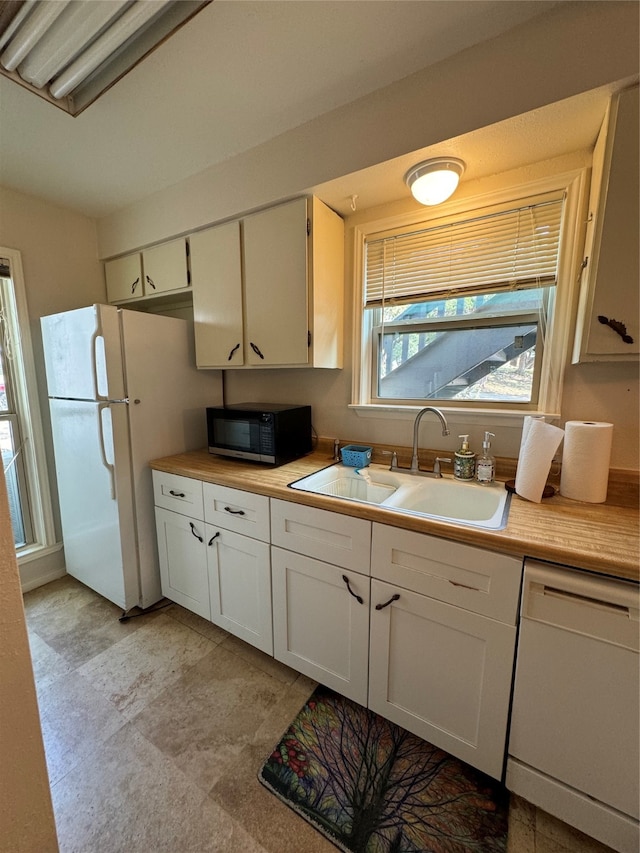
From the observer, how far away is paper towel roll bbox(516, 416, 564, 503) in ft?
4.04

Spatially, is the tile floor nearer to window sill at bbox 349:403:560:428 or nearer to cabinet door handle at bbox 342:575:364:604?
cabinet door handle at bbox 342:575:364:604

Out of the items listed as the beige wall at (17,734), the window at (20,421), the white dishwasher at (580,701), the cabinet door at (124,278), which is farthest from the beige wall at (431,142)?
the beige wall at (17,734)

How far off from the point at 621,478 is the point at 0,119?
3026 millimetres

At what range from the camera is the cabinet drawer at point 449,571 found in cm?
102

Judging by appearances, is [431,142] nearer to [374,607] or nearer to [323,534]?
[323,534]

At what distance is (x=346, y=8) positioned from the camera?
1049 millimetres

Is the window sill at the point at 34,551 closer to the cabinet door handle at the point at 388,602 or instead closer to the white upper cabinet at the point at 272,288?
the white upper cabinet at the point at 272,288

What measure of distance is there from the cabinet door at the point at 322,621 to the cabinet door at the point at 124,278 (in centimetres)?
204

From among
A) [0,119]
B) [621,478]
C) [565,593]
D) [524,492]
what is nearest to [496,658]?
[565,593]

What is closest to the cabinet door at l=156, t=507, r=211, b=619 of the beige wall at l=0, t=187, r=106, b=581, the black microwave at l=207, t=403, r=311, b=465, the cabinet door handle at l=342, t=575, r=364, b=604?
the black microwave at l=207, t=403, r=311, b=465

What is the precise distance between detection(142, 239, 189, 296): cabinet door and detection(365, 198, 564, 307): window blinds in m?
1.13

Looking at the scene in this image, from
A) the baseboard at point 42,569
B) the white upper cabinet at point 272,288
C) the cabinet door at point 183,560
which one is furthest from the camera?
the baseboard at point 42,569

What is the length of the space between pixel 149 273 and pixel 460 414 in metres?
2.12

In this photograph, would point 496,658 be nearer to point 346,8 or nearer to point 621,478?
point 621,478
